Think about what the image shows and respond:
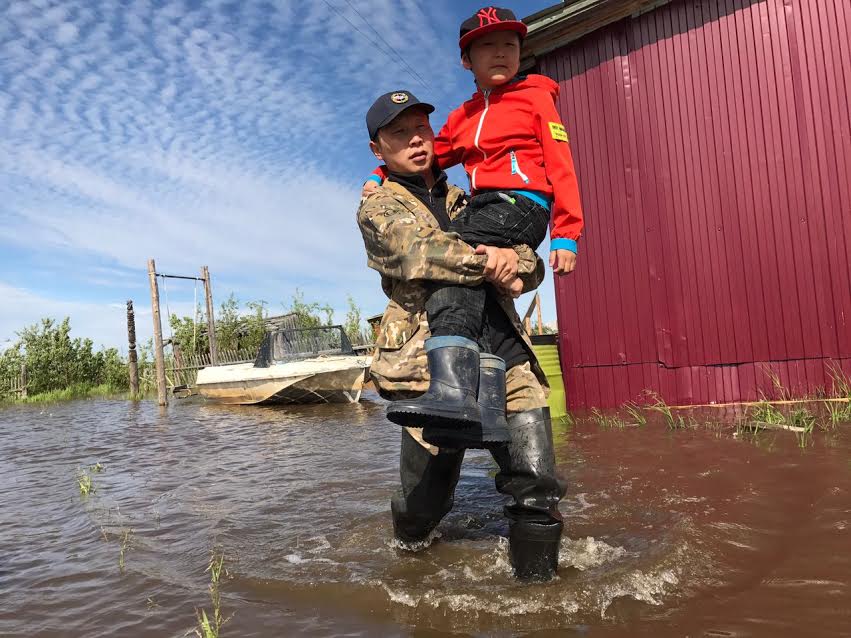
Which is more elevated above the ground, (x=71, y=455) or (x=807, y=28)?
(x=807, y=28)

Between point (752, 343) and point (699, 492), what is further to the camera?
point (752, 343)

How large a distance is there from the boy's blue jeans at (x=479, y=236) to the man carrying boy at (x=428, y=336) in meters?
0.05

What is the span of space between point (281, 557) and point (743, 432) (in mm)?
3906

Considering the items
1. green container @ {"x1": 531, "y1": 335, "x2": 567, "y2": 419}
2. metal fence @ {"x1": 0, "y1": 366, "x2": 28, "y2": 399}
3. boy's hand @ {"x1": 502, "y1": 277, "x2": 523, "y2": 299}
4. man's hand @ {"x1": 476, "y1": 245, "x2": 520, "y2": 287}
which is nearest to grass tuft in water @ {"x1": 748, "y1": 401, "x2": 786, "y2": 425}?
green container @ {"x1": 531, "y1": 335, "x2": 567, "y2": 419}

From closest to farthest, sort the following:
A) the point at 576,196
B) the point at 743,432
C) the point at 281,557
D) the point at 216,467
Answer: the point at 576,196
the point at 281,557
the point at 743,432
the point at 216,467

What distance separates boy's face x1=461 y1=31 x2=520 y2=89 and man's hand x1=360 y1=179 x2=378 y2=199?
64 cm

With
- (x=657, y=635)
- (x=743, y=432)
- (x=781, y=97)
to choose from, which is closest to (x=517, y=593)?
(x=657, y=635)

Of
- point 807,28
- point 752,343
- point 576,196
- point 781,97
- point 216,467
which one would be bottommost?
point 216,467

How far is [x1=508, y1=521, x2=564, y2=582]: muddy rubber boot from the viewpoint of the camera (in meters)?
2.23

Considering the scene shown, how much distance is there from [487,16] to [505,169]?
0.63m

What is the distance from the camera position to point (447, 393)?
1991 millimetres

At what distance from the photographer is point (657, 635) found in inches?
70.1

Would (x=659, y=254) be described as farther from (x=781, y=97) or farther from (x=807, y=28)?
(x=807, y=28)

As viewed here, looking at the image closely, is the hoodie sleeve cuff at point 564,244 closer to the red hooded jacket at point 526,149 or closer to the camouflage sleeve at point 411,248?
the red hooded jacket at point 526,149
